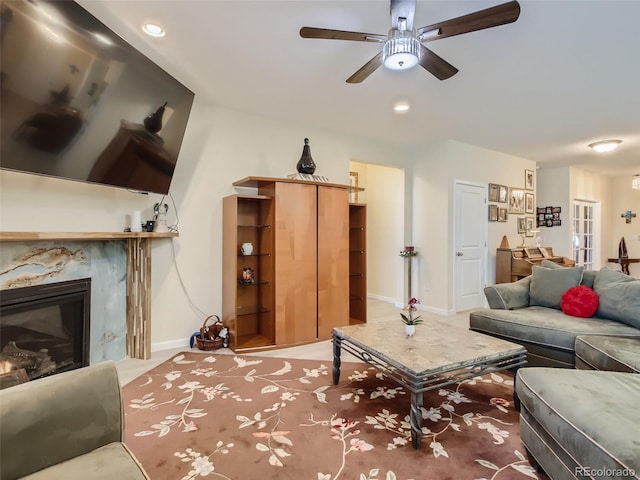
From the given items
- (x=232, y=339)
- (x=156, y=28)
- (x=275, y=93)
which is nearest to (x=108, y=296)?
(x=232, y=339)

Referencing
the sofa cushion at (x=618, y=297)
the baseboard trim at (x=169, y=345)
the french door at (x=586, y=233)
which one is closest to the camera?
the sofa cushion at (x=618, y=297)

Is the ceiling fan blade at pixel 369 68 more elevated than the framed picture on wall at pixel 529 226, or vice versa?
the ceiling fan blade at pixel 369 68

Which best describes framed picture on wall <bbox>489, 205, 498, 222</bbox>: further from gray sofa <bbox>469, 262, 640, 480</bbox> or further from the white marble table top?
the white marble table top

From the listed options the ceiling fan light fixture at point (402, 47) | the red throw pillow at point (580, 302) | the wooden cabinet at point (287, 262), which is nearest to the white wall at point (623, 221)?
the red throw pillow at point (580, 302)

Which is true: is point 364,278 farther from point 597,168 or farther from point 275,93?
point 597,168

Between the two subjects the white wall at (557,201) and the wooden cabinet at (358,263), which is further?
the white wall at (557,201)

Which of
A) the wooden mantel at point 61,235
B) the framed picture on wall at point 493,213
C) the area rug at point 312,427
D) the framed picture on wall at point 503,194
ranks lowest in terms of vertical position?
the area rug at point 312,427

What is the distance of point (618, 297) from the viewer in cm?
262

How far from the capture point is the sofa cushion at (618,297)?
8.18 feet

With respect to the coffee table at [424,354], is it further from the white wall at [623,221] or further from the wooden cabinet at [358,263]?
the white wall at [623,221]

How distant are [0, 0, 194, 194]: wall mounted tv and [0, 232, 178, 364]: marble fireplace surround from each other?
0.53 metres

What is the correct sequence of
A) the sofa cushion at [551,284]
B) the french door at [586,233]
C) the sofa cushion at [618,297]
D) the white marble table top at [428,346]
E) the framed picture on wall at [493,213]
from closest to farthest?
the white marble table top at [428,346], the sofa cushion at [618,297], the sofa cushion at [551,284], the framed picture on wall at [493,213], the french door at [586,233]

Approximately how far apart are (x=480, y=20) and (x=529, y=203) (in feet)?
18.0

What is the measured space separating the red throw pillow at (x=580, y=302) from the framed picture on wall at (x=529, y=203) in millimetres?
3739
